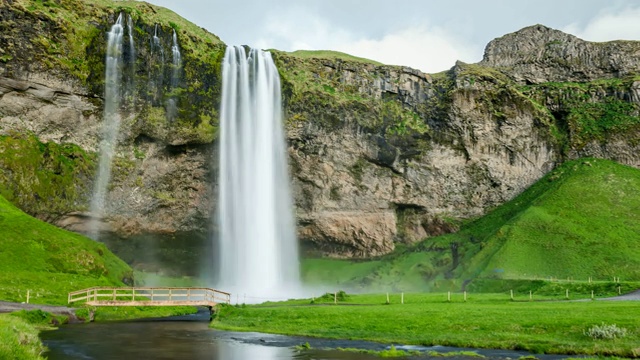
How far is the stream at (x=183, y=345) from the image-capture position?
28031 millimetres

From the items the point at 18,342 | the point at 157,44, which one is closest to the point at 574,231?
the point at 157,44

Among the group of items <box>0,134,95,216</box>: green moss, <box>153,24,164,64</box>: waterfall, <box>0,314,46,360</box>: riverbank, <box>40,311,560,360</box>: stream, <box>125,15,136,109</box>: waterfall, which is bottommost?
<box>40,311,560,360</box>: stream

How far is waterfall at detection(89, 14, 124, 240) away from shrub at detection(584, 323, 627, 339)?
72558mm

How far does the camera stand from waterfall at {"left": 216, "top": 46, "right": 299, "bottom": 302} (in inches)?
3287

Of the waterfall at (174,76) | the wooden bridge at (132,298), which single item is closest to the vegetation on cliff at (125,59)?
the waterfall at (174,76)

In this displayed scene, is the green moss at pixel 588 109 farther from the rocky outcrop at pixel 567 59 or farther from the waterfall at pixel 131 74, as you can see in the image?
the waterfall at pixel 131 74

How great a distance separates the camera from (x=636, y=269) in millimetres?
69750

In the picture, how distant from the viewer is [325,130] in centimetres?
9519

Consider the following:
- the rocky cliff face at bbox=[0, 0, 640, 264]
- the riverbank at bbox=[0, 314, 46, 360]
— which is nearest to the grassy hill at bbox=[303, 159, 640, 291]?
the rocky cliff face at bbox=[0, 0, 640, 264]

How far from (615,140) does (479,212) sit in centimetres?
3194

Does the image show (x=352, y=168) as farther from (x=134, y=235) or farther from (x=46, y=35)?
(x=46, y=35)

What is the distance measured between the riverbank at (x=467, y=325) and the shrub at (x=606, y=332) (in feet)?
0.66

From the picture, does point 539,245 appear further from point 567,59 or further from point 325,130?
point 567,59

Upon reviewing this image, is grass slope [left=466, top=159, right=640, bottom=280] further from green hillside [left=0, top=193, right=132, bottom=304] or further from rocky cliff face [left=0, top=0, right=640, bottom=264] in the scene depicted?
green hillside [left=0, top=193, right=132, bottom=304]
